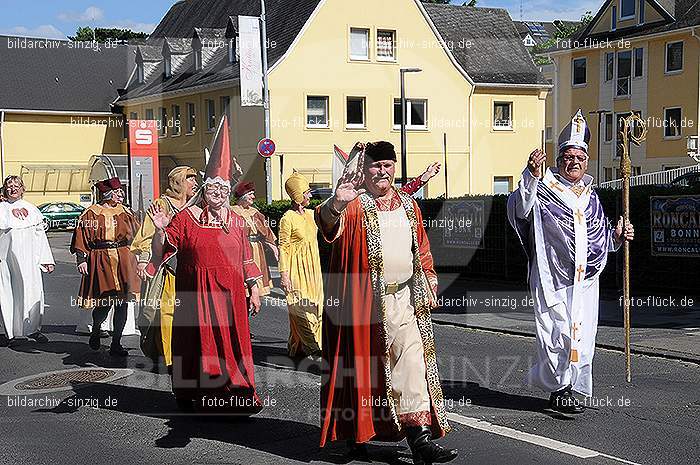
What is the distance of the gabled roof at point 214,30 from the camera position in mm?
40625

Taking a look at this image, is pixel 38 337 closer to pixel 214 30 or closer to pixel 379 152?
pixel 379 152

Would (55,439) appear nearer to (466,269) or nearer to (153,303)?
(153,303)

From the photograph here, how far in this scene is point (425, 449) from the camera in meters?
6.04

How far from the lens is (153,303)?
934 cm

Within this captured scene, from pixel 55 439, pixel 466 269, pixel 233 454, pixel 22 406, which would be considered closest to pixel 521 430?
pixel 233 454

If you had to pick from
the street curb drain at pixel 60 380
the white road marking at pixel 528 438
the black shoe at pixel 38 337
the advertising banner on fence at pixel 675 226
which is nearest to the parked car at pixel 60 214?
the black shoe at pixel 38 337

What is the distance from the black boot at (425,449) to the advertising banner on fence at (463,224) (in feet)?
43.6

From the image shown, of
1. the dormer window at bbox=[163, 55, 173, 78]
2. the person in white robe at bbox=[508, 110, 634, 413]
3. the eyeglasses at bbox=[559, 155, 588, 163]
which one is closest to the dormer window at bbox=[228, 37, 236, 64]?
the dormer window at bbox=[163, 55, 173, 78]

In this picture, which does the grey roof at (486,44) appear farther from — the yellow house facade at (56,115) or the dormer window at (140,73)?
the yellow house facade at (56,115)

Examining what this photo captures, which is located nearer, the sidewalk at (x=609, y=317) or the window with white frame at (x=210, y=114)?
the sidewalk at (x=609, y=317)

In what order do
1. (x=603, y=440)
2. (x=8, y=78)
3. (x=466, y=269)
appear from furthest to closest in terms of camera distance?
(x=8, y=78)
(x=466, y=269)
(x=603, y=440)

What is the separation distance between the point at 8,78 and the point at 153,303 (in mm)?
49973

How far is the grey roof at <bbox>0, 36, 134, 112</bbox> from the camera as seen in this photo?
54812 mm

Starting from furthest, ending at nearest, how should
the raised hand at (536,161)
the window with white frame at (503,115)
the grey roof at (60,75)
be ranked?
the grey roof at (60,75), the window with white frame at (503,115), the raised hand at (536,161)
